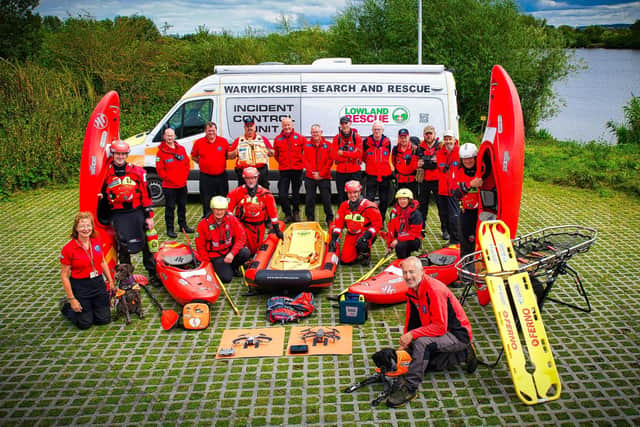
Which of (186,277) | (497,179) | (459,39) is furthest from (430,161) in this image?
(459,39)

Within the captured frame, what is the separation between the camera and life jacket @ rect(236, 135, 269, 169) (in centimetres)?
952

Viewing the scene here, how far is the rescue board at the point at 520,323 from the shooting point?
5.00 meters

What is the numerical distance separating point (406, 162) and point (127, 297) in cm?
501

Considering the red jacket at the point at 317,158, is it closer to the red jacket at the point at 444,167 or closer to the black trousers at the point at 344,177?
the black trousers at the point at 344,177

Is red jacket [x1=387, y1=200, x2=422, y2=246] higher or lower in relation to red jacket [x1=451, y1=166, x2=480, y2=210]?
lower

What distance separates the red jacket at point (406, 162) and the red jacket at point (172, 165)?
3.65 meters

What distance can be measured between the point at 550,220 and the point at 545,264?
4.86m

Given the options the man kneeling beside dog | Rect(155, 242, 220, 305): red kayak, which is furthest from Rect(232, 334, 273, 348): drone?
the man kneeling beside dog

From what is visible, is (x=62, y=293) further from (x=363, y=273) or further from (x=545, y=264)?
(x=545, y=264)

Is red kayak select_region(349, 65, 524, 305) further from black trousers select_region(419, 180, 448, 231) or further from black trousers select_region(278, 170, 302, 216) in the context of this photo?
black trousers select_region(278, 170, 302, 216)

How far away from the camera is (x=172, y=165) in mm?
9125

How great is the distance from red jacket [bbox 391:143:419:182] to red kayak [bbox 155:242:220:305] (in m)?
3.76

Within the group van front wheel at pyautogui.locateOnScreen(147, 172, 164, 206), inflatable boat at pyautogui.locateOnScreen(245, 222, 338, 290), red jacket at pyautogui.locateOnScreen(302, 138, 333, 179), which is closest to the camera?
inflatable boat at pyautogui.locateOnScreen(245, 222, 338, 290)

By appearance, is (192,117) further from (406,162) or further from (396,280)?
(396,280)
